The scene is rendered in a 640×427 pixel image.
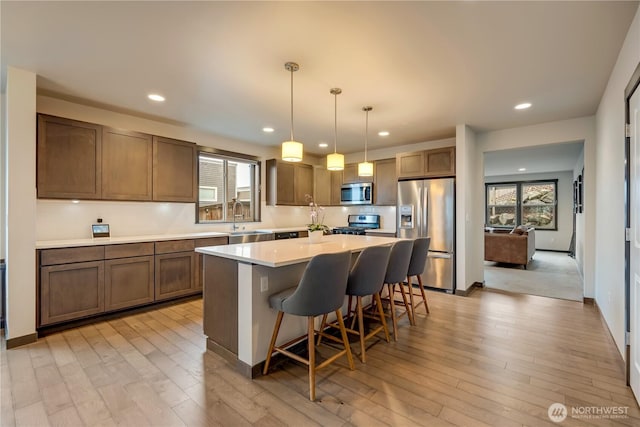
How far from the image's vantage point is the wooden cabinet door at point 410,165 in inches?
195

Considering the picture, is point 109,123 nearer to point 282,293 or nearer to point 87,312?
point 87,312

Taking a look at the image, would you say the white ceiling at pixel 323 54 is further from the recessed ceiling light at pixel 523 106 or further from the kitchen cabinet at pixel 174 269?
the kitchen cabinet at pixel 174 269

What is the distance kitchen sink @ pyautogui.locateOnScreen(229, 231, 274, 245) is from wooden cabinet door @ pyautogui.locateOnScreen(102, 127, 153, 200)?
127 cm

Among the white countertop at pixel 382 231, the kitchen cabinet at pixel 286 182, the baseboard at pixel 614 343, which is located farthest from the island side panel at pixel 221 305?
the white countertop at pixel 382 231

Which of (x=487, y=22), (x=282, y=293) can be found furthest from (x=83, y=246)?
(x=487, y=22)

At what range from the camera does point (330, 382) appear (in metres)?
2.14

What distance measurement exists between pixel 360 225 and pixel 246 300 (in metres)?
4.28

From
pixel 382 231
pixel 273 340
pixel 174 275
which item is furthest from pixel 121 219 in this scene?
pixel 382 231

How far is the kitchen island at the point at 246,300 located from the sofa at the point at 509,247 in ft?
18.7

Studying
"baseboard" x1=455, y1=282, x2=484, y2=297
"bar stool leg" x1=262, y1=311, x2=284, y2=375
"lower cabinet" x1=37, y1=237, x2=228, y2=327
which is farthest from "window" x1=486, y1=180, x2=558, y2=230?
"bar stool leg" x1=262, y1=311, x2=284, y2=375

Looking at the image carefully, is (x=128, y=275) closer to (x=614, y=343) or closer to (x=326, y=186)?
(x=326, y=186)

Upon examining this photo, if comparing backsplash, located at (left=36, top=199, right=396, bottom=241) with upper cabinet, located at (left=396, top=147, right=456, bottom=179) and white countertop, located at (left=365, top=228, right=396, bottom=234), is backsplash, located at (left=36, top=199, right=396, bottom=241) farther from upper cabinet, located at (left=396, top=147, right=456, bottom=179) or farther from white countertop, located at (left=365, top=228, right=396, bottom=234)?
upper cabinet, located at (left=396, top=147, right=456, bottom=179)

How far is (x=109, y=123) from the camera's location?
384cm

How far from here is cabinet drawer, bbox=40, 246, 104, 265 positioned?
294 cm
